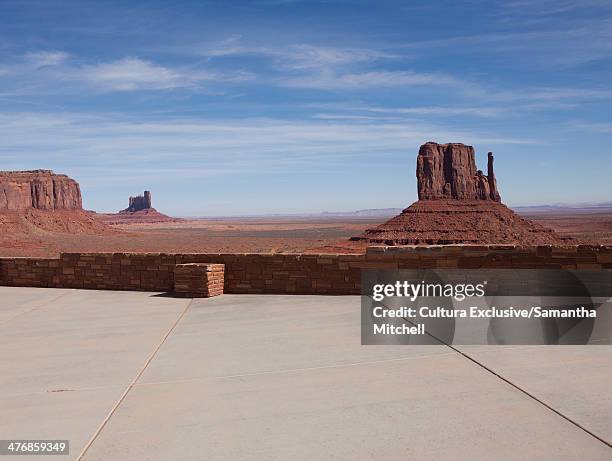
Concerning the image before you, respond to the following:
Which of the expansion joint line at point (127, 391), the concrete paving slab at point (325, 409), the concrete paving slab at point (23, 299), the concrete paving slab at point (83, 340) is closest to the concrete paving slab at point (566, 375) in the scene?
the concrete paving slab at point (325, 409)

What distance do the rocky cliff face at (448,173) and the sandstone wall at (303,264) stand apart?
7993 centimetres

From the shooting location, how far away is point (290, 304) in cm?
1004

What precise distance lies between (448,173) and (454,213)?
42.5 ft

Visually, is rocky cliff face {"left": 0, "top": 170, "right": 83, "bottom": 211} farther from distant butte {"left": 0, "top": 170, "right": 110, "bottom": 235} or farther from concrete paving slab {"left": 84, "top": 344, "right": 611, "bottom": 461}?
concrete paving slab {"left": 84, "top": 344, "right": 611, "bottom": 461}

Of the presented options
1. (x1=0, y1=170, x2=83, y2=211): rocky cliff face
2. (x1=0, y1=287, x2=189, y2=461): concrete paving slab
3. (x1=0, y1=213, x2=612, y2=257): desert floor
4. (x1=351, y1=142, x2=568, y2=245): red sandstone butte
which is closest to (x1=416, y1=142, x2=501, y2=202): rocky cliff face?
(x1=351, y1=142, x2=568, y2=245): red sandstone butte

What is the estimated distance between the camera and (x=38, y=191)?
115 m

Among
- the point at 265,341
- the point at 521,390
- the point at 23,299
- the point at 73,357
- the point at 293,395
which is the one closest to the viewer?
the point at 521,390

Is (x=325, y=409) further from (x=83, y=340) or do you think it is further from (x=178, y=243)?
(x=178, y=243)

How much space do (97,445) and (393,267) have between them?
7.40m

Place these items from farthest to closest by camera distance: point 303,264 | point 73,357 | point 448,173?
point 448,173 < point 303,264 < point 73,357

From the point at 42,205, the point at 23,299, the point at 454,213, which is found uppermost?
the point at 42,205

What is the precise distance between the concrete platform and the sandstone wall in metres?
2.70

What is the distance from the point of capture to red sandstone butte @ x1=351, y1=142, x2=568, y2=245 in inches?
2707

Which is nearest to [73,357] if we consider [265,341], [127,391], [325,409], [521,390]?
[127,391]
